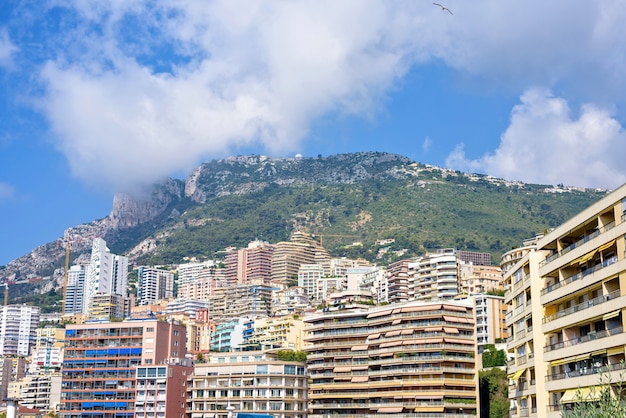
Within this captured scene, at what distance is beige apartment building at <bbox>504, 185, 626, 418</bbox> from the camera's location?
3741 centimetres

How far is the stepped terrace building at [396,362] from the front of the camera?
94.0 metres

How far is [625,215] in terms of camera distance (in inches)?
1448

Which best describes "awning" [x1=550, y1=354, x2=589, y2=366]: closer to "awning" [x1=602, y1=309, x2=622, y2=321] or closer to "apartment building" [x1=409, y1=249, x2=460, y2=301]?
"awning" [x1=602, y1=309, x2=622, y2=321]

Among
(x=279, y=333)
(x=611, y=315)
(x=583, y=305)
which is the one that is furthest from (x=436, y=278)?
(x=611, y=315)

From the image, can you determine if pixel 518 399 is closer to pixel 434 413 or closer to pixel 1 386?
pixel 434 413

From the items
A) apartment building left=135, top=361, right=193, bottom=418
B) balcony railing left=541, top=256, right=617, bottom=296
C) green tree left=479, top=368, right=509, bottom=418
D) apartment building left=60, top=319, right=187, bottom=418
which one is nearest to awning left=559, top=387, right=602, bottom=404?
balcony railing left=541, top=256, right=617, bottom=296

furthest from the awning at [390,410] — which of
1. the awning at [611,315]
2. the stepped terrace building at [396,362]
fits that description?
the awning at [611,315]

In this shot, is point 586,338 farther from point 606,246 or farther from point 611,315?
point 606,246

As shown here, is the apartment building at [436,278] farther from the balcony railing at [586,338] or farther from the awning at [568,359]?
the awning at [568,359]

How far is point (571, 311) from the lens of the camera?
139 feet

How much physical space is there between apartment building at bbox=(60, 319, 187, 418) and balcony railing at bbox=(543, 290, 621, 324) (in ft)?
252

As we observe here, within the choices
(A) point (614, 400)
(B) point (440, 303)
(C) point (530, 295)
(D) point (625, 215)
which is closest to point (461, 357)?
(B) point (440, 303)

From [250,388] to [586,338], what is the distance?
232 ft

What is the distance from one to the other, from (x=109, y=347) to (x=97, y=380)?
4674 millimetres
